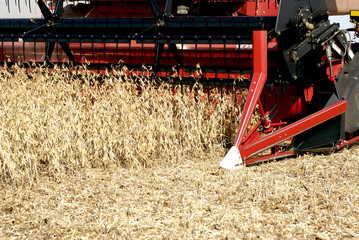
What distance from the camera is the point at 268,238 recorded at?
2619 mm

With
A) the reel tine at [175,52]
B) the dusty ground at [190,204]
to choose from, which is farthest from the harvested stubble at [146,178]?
the reel tine at [175,52]

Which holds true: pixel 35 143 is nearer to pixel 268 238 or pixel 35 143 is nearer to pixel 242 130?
pixel 242 130

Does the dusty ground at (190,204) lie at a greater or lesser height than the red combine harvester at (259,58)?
lesser

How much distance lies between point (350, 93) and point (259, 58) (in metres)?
0.78

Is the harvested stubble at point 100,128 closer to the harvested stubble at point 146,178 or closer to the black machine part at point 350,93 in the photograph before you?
the harvested stubble at point 146,178

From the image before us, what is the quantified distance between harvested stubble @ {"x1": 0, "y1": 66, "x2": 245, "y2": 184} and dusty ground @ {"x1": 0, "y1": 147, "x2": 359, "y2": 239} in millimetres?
164

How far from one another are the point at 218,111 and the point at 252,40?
0.73m

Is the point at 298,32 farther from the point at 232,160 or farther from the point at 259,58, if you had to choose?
the point at 232,160

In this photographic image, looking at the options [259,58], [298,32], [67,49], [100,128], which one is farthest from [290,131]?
[67,49]

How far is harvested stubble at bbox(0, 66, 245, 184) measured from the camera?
3547 mm

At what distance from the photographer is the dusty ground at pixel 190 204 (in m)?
2.69

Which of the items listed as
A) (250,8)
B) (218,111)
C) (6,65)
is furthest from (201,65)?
(6,65)

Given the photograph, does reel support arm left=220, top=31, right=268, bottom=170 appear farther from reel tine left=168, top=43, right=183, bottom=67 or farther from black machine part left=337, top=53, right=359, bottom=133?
reel tine left=168, top=43, right=183, bottom=67

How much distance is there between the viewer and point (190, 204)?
2994 mm
